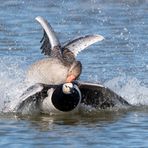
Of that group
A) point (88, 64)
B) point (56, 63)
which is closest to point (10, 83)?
point (56, 63)

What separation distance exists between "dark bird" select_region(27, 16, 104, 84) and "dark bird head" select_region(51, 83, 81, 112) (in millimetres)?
166

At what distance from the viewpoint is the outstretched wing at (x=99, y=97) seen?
43.7ft

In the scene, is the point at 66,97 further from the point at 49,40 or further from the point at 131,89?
the point at 49,40

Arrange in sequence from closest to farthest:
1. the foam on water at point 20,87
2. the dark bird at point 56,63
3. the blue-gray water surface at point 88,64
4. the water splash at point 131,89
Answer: the blue-gray water surface at point 88,64, the dark bird at point 56,63, the foam on water at point 20,87, the water splash at point 131,89

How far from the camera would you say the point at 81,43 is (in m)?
15.1

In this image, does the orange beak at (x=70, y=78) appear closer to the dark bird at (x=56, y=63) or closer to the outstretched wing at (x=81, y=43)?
the dark bird at (x=56, y=63)

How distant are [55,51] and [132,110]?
184 centimetres

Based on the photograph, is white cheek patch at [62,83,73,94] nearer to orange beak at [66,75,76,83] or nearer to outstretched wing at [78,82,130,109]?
orange beak at [66,75,76,83]

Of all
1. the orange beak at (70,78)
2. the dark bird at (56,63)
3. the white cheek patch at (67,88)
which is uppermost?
the dark bird at (56,63)

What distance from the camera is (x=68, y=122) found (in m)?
12.8

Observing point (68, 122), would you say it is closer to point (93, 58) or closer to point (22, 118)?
point (22, 118)

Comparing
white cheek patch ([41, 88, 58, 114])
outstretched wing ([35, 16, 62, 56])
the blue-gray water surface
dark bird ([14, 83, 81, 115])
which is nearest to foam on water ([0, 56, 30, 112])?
→ the blue-gray water surface

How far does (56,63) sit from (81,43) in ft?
4.28

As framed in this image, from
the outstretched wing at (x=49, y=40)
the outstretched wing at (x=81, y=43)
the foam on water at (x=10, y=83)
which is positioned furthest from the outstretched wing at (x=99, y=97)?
the outstretched wing at (x=81, y=43)
